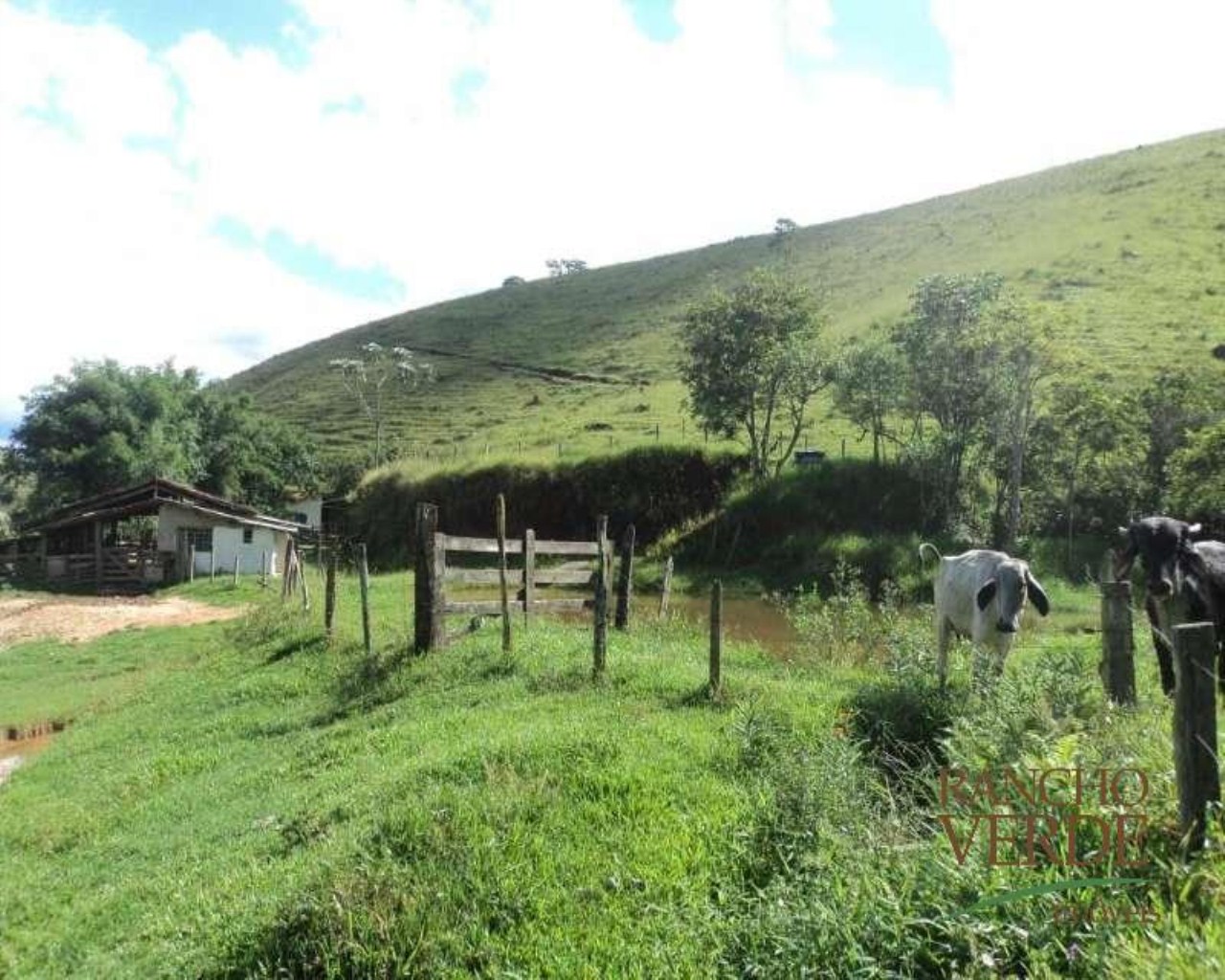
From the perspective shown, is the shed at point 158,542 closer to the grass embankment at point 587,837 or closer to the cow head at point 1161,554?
the grass embankment at point 587,837

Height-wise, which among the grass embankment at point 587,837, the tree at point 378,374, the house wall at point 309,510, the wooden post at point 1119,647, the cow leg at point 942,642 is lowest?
the grass embankment at point 587,837

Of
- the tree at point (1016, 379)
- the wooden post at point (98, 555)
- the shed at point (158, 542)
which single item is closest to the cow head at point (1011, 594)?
the tree at point (1016, 379)

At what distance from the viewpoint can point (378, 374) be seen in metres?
75.5

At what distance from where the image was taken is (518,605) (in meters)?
12.5

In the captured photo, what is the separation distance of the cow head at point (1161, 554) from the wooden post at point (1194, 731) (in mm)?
4412

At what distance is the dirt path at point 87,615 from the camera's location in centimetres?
2253

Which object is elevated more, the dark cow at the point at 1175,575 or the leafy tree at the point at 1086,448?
the leafy tree at the point at 1086,448

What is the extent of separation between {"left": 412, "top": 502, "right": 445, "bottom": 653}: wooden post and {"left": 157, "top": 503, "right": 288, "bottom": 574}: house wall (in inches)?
1164

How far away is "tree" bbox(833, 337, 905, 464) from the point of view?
2681cm

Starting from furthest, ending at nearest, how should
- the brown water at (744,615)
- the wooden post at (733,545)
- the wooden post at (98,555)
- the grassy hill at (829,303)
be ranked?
the grassy hill at (829,303) < the wooden post at (98,555) < the wooden post at (733,545) < the brown water at (744,615)

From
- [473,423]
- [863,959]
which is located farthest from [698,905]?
[473,423]

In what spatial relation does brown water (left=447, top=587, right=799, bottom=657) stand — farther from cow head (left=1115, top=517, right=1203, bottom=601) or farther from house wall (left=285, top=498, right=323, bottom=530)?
house wall (left=285, top=498, right=323, bottom=530)

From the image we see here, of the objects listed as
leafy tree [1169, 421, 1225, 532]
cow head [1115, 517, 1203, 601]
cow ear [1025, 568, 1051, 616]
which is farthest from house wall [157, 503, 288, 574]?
cow head [1115, 517, 1203, 601]

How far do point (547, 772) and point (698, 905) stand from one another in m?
1.70
